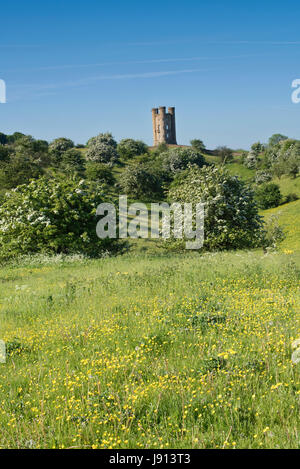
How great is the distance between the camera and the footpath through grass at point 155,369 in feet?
13.2

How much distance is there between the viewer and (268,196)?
53500 mm

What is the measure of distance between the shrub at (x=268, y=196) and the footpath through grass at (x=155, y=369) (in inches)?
1795

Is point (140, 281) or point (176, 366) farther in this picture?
point (140, 281)

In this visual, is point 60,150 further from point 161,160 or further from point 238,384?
point 238,384

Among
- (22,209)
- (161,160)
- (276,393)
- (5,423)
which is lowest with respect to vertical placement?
(5,423)

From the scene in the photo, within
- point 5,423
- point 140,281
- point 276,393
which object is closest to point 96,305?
point 140,281

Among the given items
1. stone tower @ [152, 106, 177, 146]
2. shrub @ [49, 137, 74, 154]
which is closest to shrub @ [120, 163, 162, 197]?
shrub @ [49, 137, 74, 154]

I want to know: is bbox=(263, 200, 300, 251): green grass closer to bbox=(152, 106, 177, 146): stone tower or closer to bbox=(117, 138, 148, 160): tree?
bbox=(117, 138, 148, 160): tree

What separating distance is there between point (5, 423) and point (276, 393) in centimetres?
342

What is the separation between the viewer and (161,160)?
74500 millimetres

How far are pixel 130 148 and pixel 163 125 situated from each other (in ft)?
231

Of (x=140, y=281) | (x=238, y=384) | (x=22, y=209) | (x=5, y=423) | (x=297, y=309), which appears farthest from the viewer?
(x=22, y=209)

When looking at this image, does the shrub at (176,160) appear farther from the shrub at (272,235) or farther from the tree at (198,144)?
the shrub at (272,235)

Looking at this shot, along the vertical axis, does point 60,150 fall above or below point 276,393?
above
